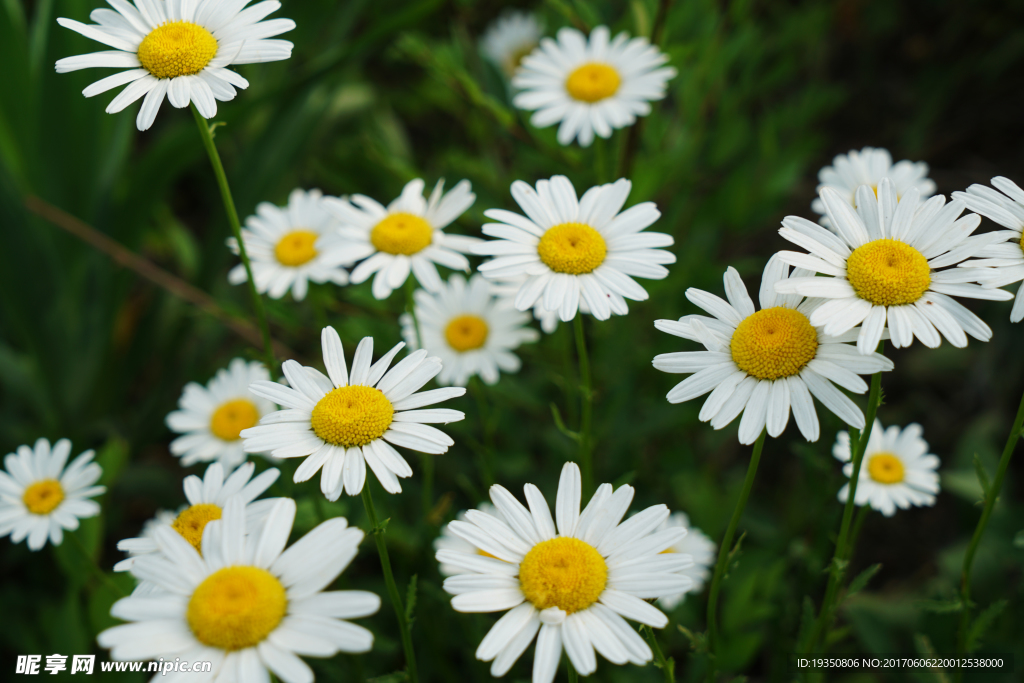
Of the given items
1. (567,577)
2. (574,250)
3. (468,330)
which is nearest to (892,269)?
(574,250)

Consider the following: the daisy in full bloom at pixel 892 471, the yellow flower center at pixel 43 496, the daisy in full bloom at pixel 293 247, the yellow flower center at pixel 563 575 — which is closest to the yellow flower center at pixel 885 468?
the daisy in full bloom at pixel 892 471

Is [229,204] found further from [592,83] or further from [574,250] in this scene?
[592,83]

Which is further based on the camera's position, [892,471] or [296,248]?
[296,248]

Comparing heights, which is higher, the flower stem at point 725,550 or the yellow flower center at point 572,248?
the yellow flower center at point 572,248

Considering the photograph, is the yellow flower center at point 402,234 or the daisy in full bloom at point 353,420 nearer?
the daisy in full bloom at point 353,420

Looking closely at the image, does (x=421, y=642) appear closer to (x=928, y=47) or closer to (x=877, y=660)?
(x=877, y=660)

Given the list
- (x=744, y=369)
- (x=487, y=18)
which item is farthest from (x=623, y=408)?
(x=487, y=18)

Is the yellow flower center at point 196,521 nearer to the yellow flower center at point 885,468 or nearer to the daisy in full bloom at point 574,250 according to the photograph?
the daisy in full bloom at point 574,250

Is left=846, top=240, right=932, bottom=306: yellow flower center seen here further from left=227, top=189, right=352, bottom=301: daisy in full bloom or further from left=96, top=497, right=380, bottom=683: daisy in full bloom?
left=227, top=189, right=352, bottom=301: daisy in full bloom
